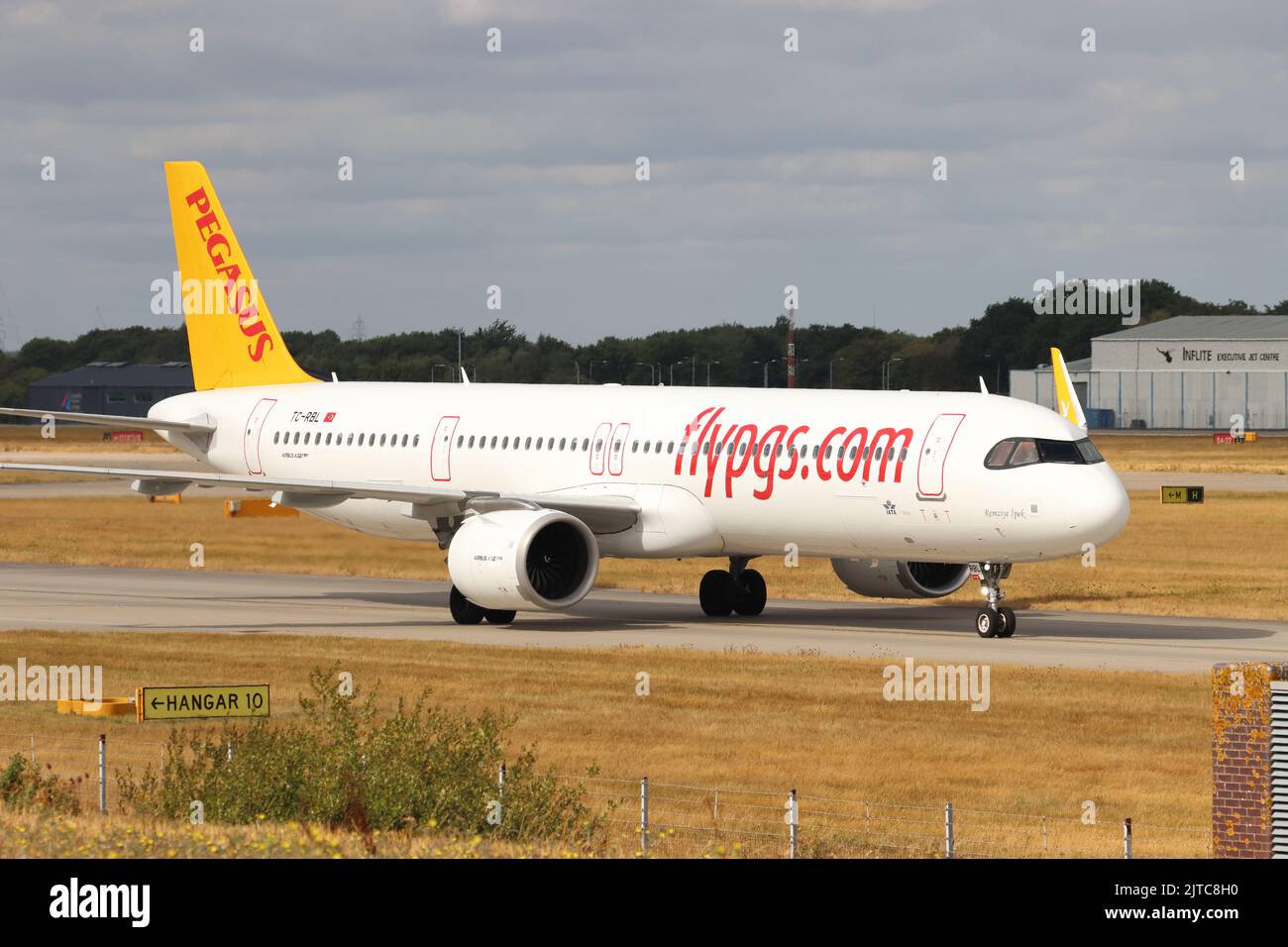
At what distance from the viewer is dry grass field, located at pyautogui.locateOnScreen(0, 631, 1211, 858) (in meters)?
21.9

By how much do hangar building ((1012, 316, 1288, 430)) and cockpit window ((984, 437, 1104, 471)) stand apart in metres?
137

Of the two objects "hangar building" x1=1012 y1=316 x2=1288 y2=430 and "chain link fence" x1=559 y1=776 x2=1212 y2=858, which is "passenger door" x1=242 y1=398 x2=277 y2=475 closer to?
"chain link fence" x1=559 y1=776 x2=1212 y2=858

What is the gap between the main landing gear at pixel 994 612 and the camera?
38.2 m

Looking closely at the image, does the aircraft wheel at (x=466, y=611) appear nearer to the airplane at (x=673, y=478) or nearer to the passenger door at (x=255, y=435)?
the airplane at (x=673, y=478)

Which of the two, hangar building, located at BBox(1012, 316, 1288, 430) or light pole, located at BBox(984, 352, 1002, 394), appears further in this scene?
light pole, located at BBox(984, 352, 1002, 394)

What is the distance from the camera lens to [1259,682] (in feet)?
56.9

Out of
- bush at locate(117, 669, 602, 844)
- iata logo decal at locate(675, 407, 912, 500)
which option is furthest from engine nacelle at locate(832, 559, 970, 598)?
bush at locate(117, 669, 602, 844)

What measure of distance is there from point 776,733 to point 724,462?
1252cm

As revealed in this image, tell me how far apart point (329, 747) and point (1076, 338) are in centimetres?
18158

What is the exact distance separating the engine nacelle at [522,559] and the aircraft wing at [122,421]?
861 centimetres

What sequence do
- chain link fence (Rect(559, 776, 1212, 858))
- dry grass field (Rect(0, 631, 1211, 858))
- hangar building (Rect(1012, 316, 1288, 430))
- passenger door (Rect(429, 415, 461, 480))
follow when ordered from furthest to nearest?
hangar building (Rect(1012, 316, 1288, 430)) < passenger door (Rect(429, 415, 461, 480)) < dry grass field (Rect(0, 631, 1211, 858)) < chain link fence (Rect(559, 776, 1212, 858))

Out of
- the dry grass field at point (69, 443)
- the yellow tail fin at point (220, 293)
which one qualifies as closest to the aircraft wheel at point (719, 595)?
the yellow tail fin at point (220, 293)

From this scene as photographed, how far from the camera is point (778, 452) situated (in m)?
38.9
